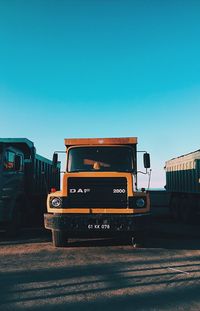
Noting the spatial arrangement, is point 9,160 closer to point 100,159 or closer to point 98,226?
point 100,159

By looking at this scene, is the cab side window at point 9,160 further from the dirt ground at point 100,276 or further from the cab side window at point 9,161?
the dirt ground at point 100,276

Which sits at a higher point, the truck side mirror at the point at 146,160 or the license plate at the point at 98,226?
the truck side mirror at the point at 146,160

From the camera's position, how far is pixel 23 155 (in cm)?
1246

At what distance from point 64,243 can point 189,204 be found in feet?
27.5

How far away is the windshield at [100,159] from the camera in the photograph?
31.3 feet

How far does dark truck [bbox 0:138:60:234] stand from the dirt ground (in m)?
1.31

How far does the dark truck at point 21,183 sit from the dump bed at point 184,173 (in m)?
5.84

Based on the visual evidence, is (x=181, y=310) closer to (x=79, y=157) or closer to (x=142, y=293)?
(x=142, y=293)

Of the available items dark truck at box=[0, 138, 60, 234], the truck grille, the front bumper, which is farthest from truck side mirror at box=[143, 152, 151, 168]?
dark truck at box=[0, 138, 60, 234]

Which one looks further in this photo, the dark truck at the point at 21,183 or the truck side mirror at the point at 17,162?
the truck side mirror at the point at 17,162

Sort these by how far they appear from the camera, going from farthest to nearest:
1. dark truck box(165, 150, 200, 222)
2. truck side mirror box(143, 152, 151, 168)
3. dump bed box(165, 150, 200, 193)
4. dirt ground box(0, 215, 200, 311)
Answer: dark truck box(165, 150, 200, 222) → dump bed box(165, 150, 200, 193) → truck side mirror box(143, 152, 151, 168) → dirt ground box(0, 215, 200, 311)

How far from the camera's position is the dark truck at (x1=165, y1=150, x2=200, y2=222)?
14812mm

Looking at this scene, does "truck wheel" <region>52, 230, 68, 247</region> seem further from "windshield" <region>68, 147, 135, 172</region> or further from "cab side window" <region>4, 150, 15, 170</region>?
"cab side window" <region>4, 150, 15, 170</region>

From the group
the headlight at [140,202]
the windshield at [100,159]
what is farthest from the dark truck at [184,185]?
the headlight at [140,202]
